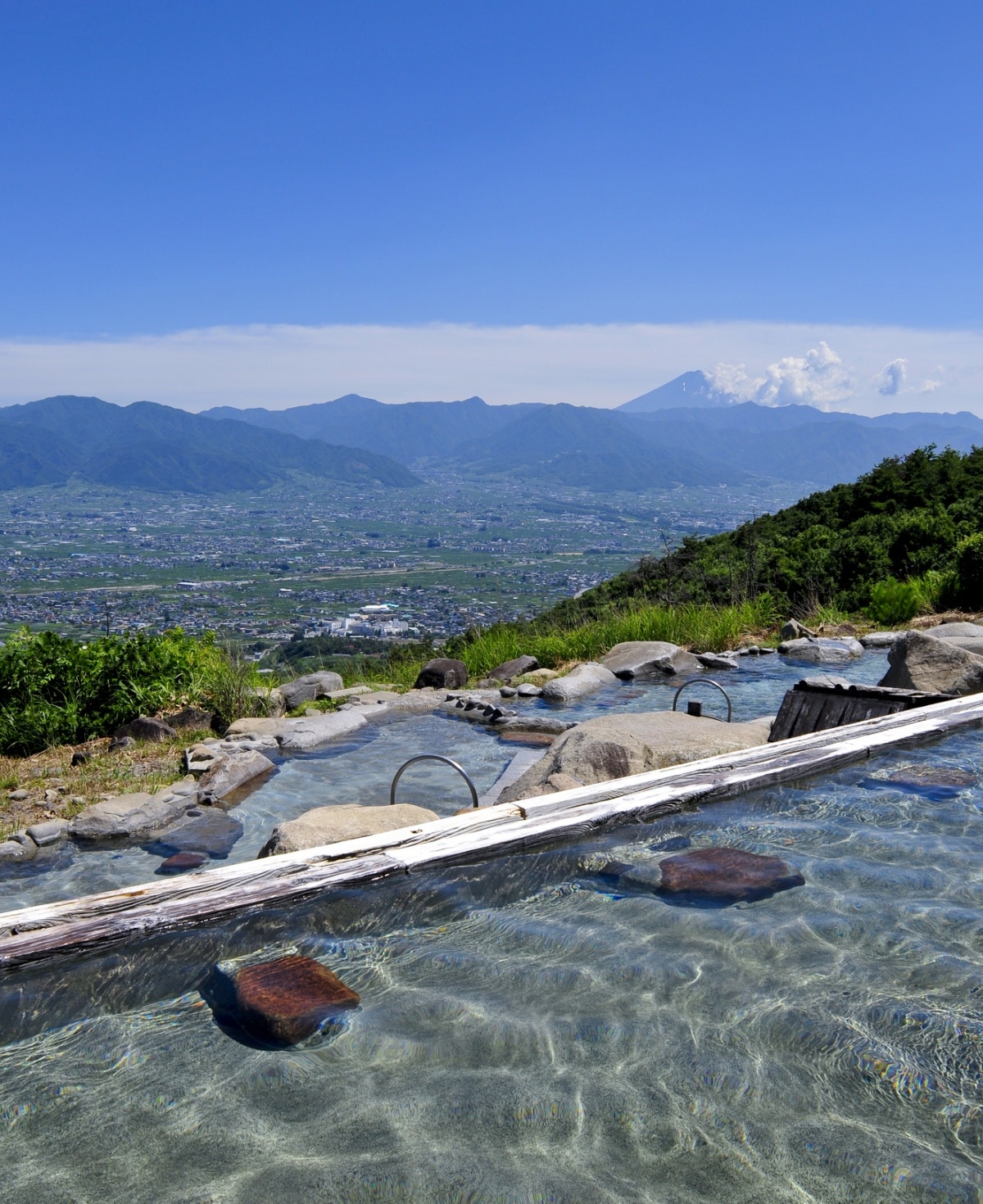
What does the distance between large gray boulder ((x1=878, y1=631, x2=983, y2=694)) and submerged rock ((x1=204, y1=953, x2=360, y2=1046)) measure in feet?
21.2

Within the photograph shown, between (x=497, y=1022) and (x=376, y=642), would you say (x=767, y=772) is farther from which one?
(x=376, y=642)

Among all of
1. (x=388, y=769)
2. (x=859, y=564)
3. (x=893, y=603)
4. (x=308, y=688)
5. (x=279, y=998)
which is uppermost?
(x=859, y=564)

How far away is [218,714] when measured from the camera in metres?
9.15

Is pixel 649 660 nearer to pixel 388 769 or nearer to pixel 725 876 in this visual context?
pixel 388 769

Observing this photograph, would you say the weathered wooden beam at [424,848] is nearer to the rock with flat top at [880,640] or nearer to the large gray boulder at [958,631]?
the large gray boulder at [958,631]

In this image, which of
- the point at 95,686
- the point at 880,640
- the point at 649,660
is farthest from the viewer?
the point at 880,640

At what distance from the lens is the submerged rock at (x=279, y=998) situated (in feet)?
10.2

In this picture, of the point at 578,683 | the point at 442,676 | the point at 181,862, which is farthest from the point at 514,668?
the point at 181,862

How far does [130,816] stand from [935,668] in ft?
22.9

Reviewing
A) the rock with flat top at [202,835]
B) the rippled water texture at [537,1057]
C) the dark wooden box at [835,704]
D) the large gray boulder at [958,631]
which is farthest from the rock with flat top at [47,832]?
the large gray boulder at [958,631]

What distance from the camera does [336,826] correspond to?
191 inches

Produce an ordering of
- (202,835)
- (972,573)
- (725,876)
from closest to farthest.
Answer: (725,876)
(202,835)
(972,573)

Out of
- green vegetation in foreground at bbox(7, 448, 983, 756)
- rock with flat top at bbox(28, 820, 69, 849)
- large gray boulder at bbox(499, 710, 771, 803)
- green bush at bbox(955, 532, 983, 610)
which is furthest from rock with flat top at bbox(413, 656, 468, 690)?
green bush at bbox(955, 532, 983, 610)

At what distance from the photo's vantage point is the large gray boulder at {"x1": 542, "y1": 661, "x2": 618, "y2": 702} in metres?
10.6
